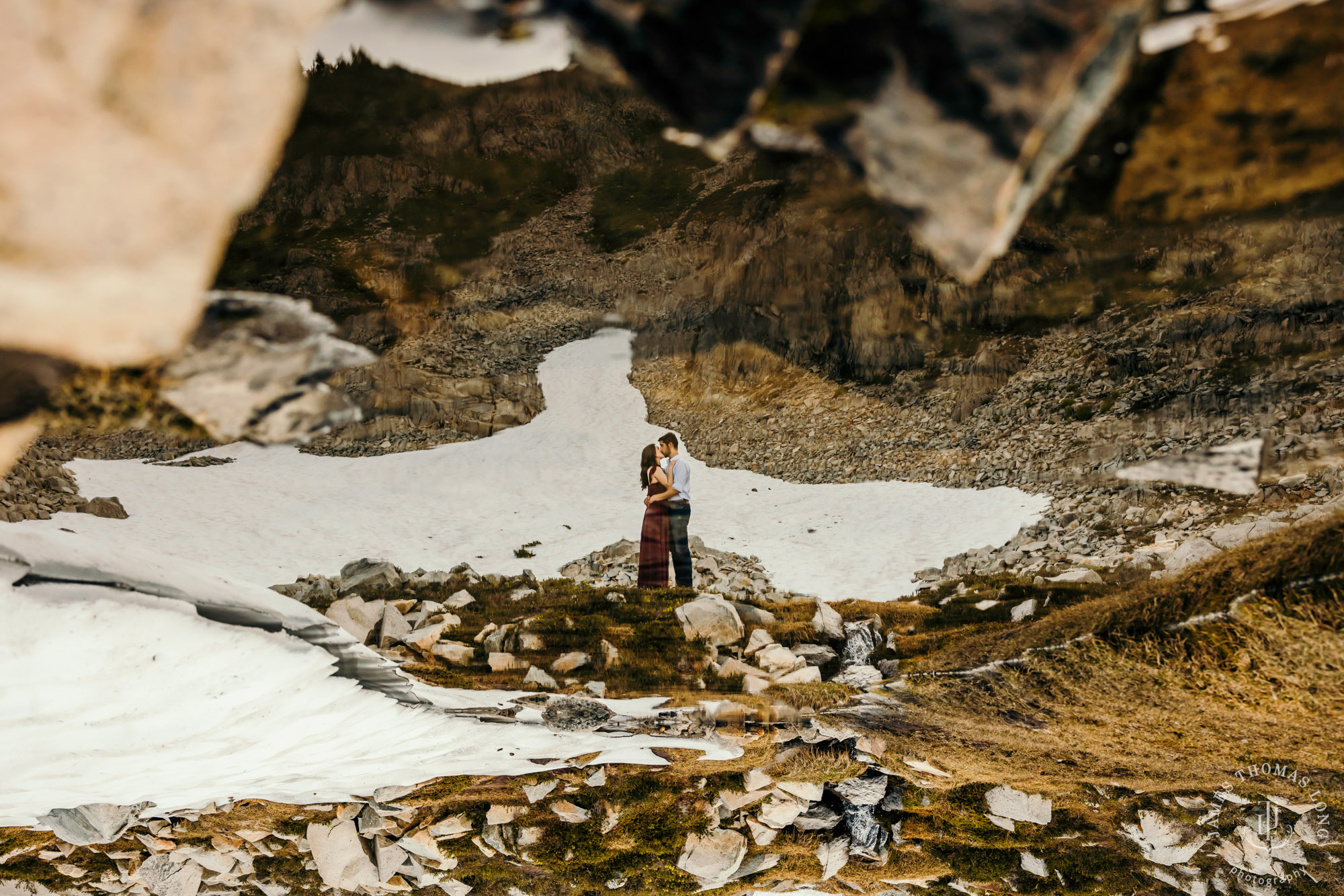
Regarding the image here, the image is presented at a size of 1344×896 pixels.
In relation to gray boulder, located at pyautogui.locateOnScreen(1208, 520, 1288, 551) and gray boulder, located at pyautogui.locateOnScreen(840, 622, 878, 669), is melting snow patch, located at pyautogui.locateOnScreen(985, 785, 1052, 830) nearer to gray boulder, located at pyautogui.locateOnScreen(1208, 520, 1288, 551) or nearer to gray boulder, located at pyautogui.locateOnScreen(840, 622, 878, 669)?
gray boulder, located at pyautogui.locateOnScreen(840, 622, 878, 669)

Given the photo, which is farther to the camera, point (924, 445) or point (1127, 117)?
point (924, 445)

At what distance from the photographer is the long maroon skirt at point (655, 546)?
5.47m

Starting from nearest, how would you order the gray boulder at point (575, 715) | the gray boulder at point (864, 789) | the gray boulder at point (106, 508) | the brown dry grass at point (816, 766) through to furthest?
the gray boulder at point (575, 715), the brown dry grass at point (816, 766), the gray boulder at point (106, 508), the gray boulder at point (864, 789)

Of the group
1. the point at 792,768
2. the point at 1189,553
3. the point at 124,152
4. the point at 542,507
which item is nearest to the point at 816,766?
the point at 792,768

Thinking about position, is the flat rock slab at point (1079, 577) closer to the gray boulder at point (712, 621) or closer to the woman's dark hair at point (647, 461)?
the gray boulder at point (712, 621)

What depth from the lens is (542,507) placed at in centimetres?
616

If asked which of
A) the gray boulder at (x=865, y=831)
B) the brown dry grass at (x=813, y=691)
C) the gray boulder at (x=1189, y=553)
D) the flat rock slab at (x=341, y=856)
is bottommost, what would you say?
the flat rock slab at (x=341, y=856)

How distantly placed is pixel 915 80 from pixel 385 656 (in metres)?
4.44

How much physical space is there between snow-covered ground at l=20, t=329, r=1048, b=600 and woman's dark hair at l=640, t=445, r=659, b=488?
372 mm

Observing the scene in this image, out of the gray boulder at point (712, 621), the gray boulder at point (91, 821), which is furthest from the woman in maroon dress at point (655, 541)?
the gray boulder at point (91, 821)

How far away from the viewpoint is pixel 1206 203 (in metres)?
2.57

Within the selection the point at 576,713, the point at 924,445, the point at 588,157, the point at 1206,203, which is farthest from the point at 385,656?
the point at 1206,203

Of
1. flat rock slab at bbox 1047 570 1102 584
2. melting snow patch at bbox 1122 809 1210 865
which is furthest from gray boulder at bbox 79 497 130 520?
melting snow patch at bbox 1122 809 1210 865

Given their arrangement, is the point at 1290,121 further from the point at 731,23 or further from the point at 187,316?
the point at 187,316
